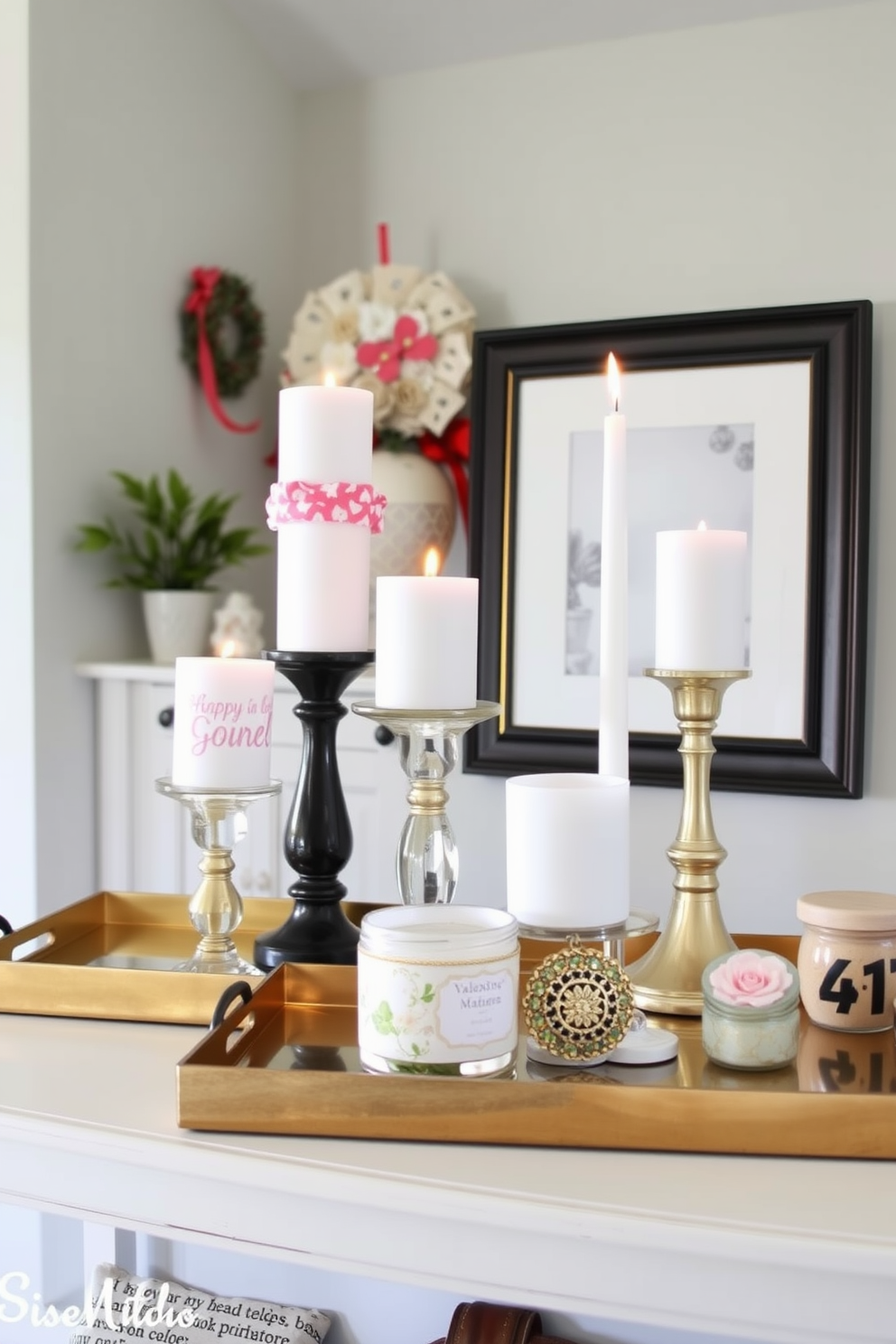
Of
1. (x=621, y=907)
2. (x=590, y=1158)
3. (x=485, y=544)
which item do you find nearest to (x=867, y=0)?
(x=485, y=544)

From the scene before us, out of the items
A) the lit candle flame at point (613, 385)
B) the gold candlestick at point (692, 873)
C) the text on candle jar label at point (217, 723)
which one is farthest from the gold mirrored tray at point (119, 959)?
the lit candle flame at point (613, 385)

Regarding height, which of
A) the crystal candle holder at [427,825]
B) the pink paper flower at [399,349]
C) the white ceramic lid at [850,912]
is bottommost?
the white ceramic lid at [850,912]

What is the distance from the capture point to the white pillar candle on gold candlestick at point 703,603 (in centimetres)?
74

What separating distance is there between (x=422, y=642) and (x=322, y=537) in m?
0.12

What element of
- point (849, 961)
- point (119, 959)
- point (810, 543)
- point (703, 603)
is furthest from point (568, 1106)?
point (810, 543)

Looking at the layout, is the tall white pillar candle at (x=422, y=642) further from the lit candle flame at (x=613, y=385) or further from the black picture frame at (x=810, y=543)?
the black picture frame at (x=810, y=543)

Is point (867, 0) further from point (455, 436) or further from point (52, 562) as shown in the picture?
point (52, 562)

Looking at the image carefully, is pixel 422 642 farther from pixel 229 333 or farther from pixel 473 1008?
pixel 229 333

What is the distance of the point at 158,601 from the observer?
1715mm

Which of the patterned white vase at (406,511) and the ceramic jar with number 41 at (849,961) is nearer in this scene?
the ceramic jar with number 41 at (849,961)

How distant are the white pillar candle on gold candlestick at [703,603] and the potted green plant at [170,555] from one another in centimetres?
109

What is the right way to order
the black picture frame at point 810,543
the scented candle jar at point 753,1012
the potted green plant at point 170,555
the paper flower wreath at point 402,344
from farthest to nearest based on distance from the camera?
the paper flower wreath at point 402,344, the potted green plant at point 170,555, the black picture frame at point 810,543, the scented candle jar at point 753,1012

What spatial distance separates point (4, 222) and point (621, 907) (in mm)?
1331

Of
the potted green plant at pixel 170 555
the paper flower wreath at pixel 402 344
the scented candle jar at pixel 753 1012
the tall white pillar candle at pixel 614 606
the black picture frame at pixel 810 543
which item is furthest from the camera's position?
the paper flower wreath at pixel 402 344
